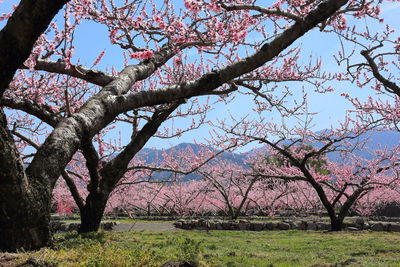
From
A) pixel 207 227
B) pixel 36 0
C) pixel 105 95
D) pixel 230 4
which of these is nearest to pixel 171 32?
pixel 230 4

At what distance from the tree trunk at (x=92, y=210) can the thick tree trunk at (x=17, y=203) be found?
12.0ft

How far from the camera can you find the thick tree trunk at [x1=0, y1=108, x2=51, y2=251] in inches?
186

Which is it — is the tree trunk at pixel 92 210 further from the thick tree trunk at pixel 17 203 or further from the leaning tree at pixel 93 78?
the thick tree trunk at pixel 17 203

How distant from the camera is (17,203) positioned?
15.8 ft

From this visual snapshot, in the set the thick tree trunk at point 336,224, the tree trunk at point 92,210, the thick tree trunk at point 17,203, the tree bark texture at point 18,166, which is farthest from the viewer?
the thick tree trunk at point 336,224

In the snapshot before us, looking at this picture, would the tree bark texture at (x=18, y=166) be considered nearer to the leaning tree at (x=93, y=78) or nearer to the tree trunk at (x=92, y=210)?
the leaning tree at (x=93, y=78)

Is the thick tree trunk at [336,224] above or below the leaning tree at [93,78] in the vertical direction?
below

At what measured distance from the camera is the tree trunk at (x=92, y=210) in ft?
29.0

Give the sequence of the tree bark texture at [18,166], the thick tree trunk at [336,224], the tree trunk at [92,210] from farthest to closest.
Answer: the thick tree trunk at [336,224] → the tree trunk at [92,210] → the tree bark texture at [18,166]

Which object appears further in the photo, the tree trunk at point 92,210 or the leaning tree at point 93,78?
the tree trunk at point 92,210

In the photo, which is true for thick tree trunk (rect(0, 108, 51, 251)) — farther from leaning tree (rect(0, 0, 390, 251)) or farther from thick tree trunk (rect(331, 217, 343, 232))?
thick tree trunk (rect(331, 217, 343, 232))

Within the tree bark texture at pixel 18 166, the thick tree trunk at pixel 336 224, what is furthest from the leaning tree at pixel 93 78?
the thick tree trunk at pixel 336 224

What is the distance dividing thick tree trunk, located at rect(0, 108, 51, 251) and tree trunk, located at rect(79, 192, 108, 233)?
144 inches

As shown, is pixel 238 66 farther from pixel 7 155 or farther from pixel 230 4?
pixel 7 155
